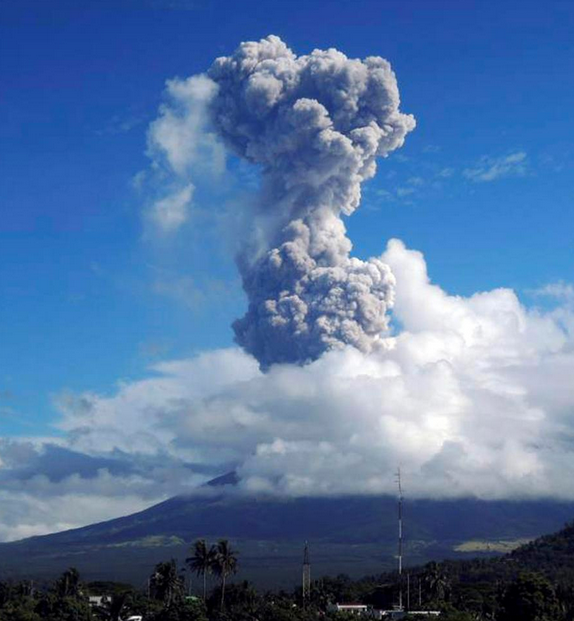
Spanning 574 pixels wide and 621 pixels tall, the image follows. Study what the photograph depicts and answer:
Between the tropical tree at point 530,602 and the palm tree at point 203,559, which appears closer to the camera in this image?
the tropical tree at point 530,602

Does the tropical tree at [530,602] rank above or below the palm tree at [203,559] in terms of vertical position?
below

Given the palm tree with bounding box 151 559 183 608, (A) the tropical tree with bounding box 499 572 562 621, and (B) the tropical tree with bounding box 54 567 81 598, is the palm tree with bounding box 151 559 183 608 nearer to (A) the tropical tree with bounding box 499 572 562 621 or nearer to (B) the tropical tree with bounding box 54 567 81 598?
(B) the tropical tree with bounding box 54 567 81 598

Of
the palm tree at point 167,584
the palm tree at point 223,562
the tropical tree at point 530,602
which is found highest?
the palm tree at point 223,562

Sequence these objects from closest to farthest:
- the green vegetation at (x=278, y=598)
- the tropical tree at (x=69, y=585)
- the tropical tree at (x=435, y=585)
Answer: the green vegetation at (x=278, y=598) < the tropical tree at (x=69, y=585) < the tropical tree at (x=435, y=585)

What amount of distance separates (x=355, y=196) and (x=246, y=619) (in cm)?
10925

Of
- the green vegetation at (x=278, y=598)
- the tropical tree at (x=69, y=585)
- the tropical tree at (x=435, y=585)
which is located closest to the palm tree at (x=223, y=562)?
the green vegetation at (x=278, y=598)

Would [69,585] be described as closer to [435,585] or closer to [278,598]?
[278,598]

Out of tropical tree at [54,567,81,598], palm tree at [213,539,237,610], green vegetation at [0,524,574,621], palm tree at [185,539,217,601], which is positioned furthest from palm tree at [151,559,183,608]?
tropical tree at [54,567,81,598]

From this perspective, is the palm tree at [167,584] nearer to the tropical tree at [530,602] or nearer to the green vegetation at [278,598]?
the green vegetation at [278,598]

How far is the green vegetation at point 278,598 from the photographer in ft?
334

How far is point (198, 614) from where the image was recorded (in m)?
97.1

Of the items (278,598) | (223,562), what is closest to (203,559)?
(223,562)

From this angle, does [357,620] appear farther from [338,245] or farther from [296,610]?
[338,245]

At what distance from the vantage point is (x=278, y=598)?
141000 millimetres
